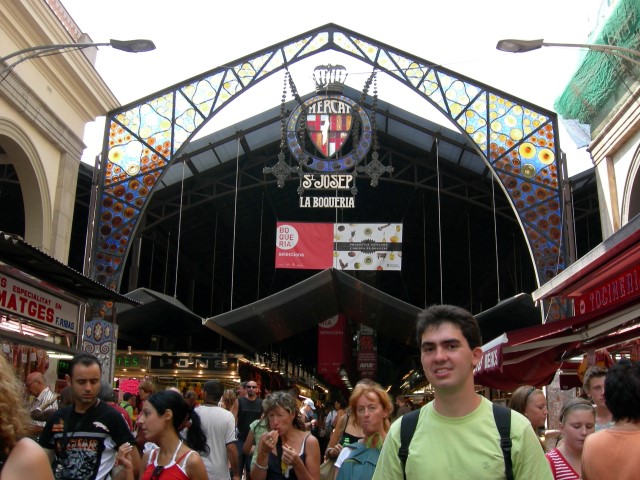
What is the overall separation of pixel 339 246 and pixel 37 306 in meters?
7.60

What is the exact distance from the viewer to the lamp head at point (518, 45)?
9664mm

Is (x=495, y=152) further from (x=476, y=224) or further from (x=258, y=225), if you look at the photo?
(x=258, y=225)

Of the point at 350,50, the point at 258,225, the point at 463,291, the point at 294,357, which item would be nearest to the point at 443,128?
the point at 350,50

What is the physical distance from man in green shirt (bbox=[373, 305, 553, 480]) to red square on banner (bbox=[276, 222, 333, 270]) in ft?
44.5

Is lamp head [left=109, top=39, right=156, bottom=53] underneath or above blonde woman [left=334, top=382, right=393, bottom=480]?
above

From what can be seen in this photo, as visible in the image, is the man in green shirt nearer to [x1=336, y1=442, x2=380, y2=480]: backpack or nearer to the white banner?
[x1=336, y1=442, x2=380, y2=480]: backpack

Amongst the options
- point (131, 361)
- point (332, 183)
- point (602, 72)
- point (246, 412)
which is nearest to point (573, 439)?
point (246, 412)

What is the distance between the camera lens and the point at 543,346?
7.83 metres

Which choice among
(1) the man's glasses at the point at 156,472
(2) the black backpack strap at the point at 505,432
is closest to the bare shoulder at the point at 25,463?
(2) the black backpack strap at the point at 505,432

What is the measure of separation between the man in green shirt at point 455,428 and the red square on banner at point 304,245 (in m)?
13.6

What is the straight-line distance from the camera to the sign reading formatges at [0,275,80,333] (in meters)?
8.55

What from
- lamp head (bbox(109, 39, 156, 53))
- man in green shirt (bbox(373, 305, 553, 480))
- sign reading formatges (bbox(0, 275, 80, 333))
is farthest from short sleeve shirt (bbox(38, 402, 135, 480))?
lamp head (bbox(109, 39, 156, 53))

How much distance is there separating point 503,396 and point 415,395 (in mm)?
33059

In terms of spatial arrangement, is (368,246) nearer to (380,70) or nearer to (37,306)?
(380,70)
